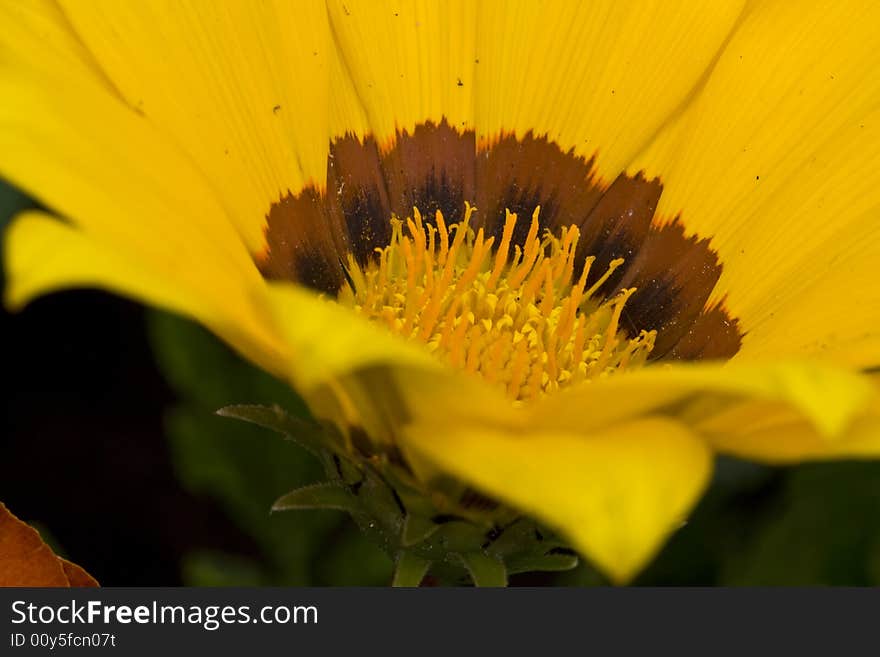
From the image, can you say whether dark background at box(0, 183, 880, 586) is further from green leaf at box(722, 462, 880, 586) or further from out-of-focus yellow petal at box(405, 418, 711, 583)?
out-of-focus yellow petal at box(405, 418, 711, 583)

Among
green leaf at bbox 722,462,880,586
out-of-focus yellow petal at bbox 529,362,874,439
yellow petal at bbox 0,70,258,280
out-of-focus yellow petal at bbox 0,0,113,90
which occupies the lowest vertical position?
green leaf at bbox 722,462,880,586

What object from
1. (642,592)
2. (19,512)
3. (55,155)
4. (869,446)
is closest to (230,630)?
(642,592)

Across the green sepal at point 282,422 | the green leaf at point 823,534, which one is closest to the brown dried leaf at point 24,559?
the green sepal at point 282,422

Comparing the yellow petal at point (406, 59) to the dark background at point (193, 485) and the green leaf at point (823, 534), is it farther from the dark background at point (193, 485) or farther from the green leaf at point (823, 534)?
the green leaf at point (823, 534)

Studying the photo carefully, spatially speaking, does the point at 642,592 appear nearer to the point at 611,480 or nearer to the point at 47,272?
the point at 611,480

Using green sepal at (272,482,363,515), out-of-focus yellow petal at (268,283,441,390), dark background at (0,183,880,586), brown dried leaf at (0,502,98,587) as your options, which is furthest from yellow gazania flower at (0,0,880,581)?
dark background at (0,183,880,586)

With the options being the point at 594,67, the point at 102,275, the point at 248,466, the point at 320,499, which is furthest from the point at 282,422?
the point at 248,466

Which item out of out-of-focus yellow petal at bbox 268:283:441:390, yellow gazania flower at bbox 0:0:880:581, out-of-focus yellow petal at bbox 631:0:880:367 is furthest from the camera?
out-of-focus yellow petal at bbox 631:0:880:367
